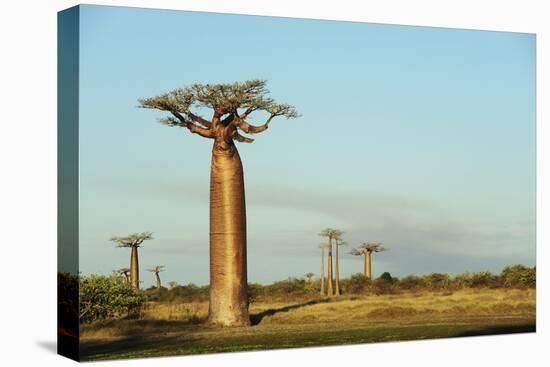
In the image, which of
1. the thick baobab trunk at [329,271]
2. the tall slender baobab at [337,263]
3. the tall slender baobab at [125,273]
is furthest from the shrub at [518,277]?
the tall slender baobab at [125,273]

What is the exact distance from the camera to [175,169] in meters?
16.5

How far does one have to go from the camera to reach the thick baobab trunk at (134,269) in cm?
1620

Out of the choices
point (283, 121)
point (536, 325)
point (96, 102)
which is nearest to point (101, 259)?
point (96, 102)

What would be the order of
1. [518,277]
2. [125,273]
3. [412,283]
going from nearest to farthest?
[125,273], [412,283], [518,277]

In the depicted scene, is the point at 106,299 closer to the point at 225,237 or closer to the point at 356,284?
the point at 225,237

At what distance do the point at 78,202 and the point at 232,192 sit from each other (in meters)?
1.89

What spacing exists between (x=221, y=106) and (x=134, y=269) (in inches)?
84.1

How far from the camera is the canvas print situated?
631 inches

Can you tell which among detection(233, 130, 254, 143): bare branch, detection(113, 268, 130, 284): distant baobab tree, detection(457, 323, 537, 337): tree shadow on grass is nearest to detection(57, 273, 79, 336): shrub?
detection(113, 268, 130, 284): distant baobab tree

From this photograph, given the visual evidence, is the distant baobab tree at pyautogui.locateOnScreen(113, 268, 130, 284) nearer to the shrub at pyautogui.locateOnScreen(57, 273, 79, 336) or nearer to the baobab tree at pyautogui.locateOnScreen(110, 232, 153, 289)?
the baobab tree at pyautogui.locateOnScreen(110, 232, 153, 289)

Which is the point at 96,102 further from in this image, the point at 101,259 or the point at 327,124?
the point at 327,124

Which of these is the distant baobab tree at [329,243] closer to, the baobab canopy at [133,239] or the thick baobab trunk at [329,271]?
the thick baobab trunk at [329,271]

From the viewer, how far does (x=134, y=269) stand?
1630cm

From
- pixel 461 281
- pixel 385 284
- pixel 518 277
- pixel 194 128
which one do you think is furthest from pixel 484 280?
pixel 194 128
